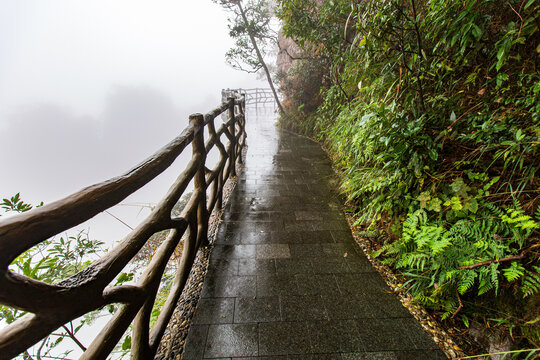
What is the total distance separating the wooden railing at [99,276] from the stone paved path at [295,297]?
392 millimetres

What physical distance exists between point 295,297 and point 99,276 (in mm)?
1414

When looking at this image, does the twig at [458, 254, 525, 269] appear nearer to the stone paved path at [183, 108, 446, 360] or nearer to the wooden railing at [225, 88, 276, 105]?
the stone paved path at [183, 108, 446, 360]

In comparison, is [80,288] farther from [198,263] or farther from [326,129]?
[326,129]

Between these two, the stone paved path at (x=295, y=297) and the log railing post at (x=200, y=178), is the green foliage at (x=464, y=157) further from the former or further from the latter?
the log railing post at (x=200, y=178)

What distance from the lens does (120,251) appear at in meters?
1.10

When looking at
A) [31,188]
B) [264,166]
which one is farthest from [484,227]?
[31,188]

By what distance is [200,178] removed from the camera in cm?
224

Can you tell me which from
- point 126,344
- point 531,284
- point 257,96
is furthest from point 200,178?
point 257,96

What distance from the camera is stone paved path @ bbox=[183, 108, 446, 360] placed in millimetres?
1557

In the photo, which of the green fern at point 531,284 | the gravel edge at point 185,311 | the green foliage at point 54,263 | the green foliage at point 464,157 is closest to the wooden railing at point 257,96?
the green foliage at point 464,157

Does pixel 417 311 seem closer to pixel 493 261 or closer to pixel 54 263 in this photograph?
pixel 493 261

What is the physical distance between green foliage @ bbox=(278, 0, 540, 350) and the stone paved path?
336mm

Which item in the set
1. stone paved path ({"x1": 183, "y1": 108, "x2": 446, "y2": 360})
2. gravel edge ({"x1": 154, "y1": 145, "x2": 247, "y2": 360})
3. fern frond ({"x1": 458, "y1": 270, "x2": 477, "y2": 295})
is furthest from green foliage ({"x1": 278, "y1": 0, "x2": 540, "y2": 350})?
gravel edge ({"x1": 154, "y1": 145, "x2": 247, "y2": 360})

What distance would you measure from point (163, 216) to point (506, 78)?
105 inches
